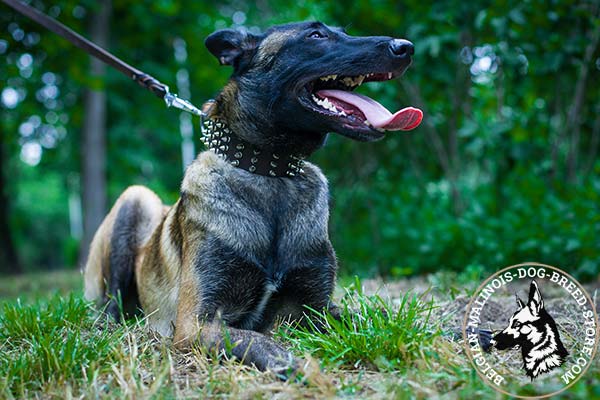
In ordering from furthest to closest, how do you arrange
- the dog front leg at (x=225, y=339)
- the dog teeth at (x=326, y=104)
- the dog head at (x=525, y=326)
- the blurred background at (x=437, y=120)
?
1. the blurred background at (x=437, y=120)
2. the dog teeth at (x=326, y=104)
3. the dog head at (x=525, y=326)
4. the dog front leg at (x=225, y=339)

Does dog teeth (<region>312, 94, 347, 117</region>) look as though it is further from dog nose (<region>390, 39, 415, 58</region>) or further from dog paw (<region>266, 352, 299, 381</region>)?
dog paw (<region>266, 352, 299, 381</region>)

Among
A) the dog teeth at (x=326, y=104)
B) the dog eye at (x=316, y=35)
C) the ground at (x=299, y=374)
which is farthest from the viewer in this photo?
the dog eye at (x=316, y=35)

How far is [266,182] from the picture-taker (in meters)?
3.03

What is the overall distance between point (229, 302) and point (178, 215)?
67 centimetres

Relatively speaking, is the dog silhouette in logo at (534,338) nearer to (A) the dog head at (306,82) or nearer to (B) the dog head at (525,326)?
(B) the dog head at (525,326)

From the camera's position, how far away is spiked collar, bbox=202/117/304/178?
3055 millimetres

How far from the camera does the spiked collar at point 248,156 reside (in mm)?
3055

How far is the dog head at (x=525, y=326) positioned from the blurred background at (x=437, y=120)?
136 cm

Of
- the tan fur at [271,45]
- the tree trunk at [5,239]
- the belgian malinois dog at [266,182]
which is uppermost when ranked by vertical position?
the tan fur at [271,45]

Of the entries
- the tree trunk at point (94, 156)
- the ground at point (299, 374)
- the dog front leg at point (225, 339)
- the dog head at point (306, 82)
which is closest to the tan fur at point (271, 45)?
the dog head at point (306, 82)

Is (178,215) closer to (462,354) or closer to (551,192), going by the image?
(462,354)

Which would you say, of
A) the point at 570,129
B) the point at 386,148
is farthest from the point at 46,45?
the point at 570,129

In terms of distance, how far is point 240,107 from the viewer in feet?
10.2

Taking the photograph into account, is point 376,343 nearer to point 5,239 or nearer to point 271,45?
point 271,45
